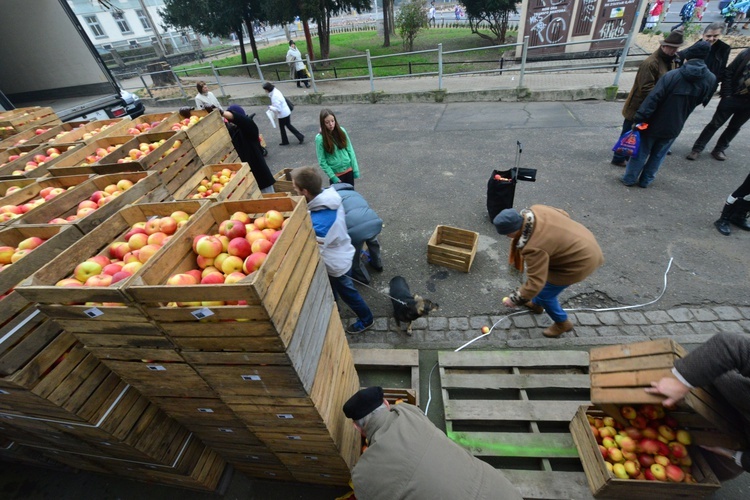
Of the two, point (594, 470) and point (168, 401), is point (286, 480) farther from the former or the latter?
point (594, 470)

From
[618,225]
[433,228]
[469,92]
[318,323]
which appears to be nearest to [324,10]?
[469,92]

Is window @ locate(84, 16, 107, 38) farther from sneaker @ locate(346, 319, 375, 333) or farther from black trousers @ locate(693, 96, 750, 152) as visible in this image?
black trousers @ locate(693, 96, 750, 152)

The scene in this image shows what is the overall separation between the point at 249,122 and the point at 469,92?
8.43 metres

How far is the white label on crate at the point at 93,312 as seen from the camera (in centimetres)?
172

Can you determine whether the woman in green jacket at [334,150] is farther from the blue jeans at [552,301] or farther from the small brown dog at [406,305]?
the blue jeans at [552,301]

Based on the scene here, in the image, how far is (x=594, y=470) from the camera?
104 inches

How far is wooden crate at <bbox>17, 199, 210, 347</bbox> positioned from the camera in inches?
64.9

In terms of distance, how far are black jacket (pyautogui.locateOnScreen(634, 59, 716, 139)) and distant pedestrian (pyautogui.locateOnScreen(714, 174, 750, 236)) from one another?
4.20 feet

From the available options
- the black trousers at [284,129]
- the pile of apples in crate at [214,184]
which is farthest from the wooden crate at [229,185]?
the black trousers at [284,129]

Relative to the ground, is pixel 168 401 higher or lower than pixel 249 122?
lower

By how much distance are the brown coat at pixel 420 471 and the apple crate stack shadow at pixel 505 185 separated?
402 centimetres

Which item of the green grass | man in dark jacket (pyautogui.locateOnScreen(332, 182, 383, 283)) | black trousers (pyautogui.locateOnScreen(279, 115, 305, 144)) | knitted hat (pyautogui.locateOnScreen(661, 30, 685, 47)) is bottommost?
the green grass

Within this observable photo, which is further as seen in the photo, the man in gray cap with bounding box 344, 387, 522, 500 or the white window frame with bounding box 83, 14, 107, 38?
the white window frame with bounding box 83, 14, 107, 38

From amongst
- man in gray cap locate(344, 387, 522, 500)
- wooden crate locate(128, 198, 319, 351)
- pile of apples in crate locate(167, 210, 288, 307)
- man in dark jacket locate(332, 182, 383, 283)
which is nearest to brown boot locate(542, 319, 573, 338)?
man in gray cap locate(344, 387, 522, 500)
